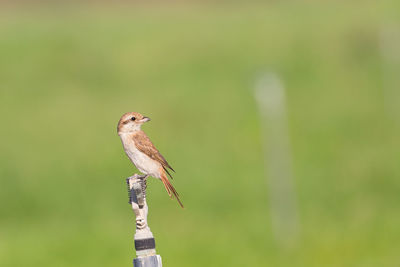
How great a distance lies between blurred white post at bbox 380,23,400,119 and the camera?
171 ft

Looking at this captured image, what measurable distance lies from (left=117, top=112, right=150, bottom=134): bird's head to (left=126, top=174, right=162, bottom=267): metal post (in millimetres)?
1674

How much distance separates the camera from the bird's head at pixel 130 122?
1052 cm

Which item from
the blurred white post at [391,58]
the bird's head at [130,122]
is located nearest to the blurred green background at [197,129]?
the blurred white post at [391,58]

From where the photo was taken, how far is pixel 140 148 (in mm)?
11008

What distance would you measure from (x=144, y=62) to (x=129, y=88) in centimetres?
360

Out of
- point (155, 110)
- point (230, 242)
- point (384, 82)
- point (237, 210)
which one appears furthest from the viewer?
point (384, 82)

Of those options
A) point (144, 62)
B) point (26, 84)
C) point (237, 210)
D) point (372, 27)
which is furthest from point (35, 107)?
point (372, 27)

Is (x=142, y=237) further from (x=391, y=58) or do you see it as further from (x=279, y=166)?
(x=391, y=58)

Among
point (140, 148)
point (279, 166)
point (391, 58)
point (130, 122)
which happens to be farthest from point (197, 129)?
point (130, 122)

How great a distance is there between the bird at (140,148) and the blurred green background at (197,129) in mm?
19598

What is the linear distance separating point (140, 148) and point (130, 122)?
0.43m

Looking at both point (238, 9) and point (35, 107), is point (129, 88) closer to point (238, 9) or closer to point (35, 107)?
point (35, 107)

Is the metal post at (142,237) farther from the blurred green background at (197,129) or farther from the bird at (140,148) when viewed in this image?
the blurred green background at (197,129)

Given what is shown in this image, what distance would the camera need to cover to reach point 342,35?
57344 millimetres
